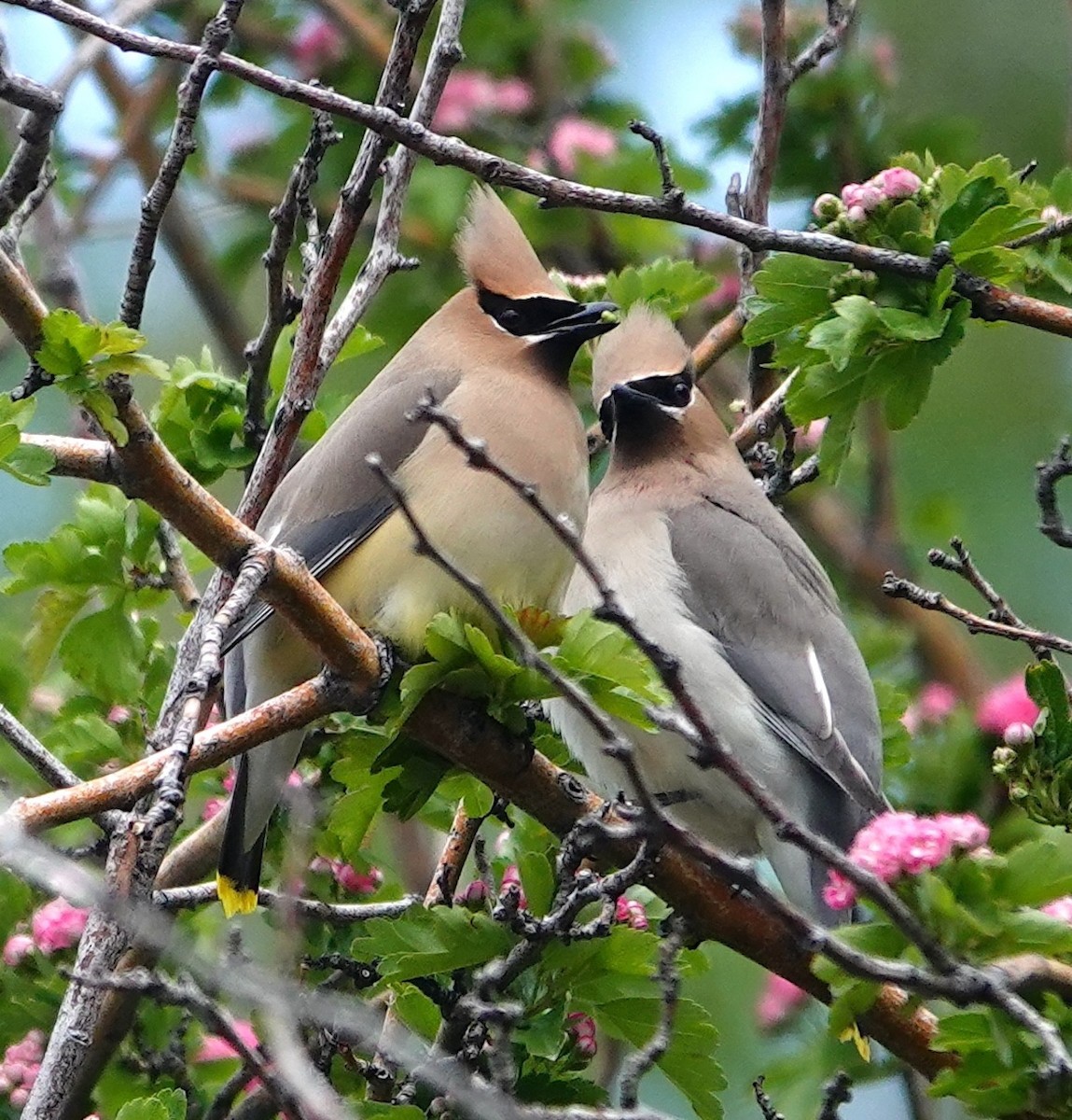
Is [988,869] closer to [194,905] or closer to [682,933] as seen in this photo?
[682,933]

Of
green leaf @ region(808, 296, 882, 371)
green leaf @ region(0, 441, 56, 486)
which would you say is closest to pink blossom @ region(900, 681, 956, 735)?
green leaf @ region(808, 296, 882, 371)

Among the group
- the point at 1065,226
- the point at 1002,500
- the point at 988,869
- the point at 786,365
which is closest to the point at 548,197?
the point at 786,365

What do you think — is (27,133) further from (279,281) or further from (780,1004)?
(780,1004)

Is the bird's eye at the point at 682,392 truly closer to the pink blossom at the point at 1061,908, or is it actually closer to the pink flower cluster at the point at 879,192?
the pink flower cluster at the point at 879,192

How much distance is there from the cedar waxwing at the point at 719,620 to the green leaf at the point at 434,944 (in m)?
0.86

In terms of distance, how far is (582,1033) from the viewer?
125 inches

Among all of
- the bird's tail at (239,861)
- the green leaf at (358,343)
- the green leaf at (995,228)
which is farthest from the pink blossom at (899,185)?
the bird's tail at (239,861)

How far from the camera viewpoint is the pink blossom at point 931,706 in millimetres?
5227

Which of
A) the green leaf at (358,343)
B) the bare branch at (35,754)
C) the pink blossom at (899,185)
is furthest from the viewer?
the green leaf at (358,343)

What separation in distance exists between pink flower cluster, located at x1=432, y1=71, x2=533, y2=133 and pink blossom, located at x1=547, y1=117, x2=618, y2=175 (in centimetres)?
31

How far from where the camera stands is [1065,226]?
316cm

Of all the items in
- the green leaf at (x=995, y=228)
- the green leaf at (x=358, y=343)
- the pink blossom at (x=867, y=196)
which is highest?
the green leaf at (x=358, y=343)

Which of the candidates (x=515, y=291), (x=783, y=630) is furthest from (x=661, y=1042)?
(x=515, y=291)

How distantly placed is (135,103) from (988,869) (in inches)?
168
